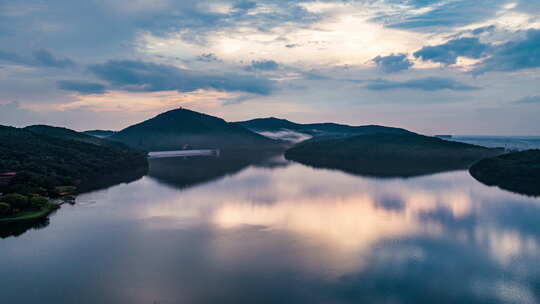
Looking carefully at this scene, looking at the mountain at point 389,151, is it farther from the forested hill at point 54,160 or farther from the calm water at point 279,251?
the calm water at point 279,251

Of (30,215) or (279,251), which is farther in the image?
(30,215)

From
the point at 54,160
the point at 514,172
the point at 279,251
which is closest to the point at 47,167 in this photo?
the point at 54,160

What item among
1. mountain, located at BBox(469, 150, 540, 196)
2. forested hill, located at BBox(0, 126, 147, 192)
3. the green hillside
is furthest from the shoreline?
mountain, located at BBox(469, 150, 540, 196)

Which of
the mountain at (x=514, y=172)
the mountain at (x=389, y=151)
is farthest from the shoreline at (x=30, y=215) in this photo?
the mountain at (x=389, y=151)

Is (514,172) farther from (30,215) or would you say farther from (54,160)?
(54,160)

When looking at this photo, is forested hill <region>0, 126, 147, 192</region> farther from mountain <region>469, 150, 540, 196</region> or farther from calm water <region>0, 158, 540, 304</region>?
mountain <region>469, 150, 540, 196</region>

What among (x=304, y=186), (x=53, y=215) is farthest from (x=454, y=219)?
(x=53, y=215)
